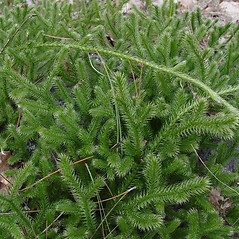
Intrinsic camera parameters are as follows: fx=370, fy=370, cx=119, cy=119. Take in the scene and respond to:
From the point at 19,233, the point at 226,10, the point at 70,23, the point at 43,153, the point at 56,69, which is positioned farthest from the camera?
the point at 226,10

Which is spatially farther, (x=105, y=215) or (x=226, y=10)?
(x=226, y=10)

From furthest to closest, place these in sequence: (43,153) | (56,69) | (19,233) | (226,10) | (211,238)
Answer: (226,10) < (56,69) < (43,153) < (211,238) < (19,233)

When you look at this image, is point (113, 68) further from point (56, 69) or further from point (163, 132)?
point (163, 132)

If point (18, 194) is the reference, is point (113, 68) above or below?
above

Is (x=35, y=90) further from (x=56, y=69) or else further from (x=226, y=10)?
(x=226, y=10)

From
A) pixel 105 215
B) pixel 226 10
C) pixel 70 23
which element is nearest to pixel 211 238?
pixel 105 215

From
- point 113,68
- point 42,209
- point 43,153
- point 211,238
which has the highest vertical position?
point 113,68
